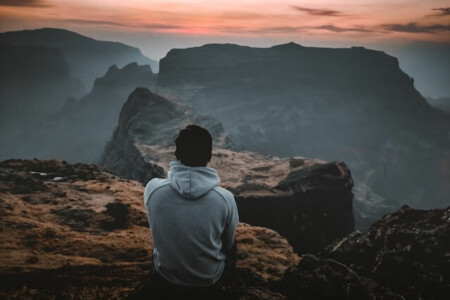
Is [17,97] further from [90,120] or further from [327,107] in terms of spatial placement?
[327,107]

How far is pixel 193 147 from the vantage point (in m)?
3.42

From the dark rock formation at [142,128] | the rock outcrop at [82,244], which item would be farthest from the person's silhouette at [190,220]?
the dark rock formation at [142,128]

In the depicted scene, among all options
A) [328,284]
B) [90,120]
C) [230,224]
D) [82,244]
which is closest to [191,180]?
[230,224]

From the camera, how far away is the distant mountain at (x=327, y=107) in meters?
119

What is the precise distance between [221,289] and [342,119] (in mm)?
145100

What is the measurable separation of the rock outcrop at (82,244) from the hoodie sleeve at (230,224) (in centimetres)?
151

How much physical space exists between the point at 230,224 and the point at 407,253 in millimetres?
7222

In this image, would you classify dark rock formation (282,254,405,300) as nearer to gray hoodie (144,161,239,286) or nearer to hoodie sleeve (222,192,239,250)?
hoodie sleeve (222,192,239,250)

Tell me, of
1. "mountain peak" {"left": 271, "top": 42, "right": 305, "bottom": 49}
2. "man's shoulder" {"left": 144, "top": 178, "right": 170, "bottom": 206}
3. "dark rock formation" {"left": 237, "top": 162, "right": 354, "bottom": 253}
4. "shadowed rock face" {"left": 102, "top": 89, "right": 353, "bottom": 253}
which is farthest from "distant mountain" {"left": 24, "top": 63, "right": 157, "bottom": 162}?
"man's shoulder" {"left": 144, "top": 178, "right": 170, "bottom": 206}

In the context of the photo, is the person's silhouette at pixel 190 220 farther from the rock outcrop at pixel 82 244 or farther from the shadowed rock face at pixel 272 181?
the shadowed rock face at pixel 272 181

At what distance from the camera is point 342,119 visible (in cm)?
14075

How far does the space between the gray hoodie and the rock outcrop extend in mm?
1640

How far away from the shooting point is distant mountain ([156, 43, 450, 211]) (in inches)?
4700

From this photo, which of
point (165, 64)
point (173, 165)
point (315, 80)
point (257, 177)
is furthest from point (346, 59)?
point (173, 165)
